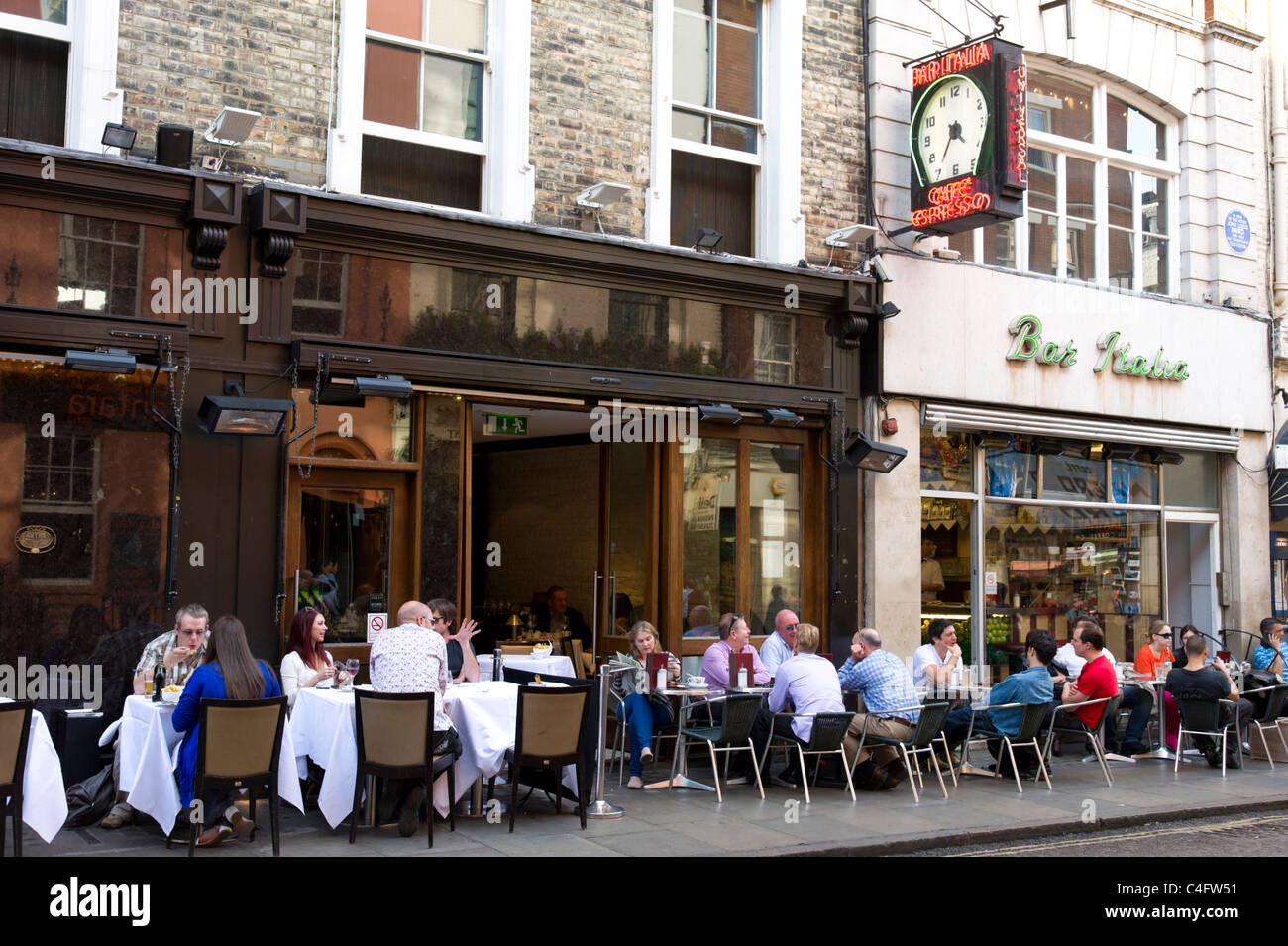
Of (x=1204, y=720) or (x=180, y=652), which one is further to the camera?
(x=1204, y=720)

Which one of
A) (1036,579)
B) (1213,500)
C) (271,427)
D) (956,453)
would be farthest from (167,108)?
(1213,500)

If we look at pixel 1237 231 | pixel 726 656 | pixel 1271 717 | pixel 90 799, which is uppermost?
pixel 1237 231

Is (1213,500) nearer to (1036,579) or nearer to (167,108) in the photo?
(1036,579)

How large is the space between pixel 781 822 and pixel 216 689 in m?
4.10

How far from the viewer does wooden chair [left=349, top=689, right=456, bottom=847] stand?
831 centimetres

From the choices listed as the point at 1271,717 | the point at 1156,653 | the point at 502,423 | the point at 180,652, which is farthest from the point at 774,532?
the point at 180,652

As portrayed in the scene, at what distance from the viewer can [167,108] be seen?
10.5m

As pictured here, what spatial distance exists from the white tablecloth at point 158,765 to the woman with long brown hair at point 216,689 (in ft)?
0.48

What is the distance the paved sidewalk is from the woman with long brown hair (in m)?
0.29

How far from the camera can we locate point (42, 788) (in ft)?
25.0

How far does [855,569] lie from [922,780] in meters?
3.20

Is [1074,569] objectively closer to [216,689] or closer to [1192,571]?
[1192,571]

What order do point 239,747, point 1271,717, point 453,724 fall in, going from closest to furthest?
point 239,747
point 453,724
point 1271,717

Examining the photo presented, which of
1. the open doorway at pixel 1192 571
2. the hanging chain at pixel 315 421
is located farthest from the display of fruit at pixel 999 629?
the hanging chain at pixel 315 421
